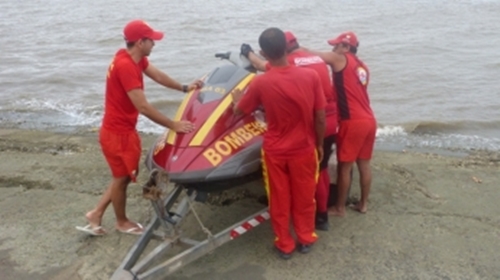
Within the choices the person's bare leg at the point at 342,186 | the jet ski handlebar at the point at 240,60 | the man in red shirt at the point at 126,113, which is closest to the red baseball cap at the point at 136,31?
the man in red shirt at the point at 126,113

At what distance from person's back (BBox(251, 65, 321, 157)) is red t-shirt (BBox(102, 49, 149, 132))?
36.3 inches

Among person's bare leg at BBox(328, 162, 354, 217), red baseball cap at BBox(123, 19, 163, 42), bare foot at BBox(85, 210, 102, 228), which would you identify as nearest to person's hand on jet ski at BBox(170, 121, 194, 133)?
red baseball cap at BBox(123, 19, 163, 42)

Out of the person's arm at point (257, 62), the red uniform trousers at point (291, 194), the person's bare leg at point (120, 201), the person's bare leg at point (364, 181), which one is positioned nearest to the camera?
the red uniform trousers at point (291, 194)

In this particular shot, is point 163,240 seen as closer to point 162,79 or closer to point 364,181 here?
point 162,79

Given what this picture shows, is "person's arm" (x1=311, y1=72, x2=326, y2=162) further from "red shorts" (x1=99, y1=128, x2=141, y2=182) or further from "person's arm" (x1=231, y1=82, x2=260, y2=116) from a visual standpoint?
"red shorts" (x1=99, y1=128, x2=141, y2=182)

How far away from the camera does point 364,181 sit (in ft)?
16.2

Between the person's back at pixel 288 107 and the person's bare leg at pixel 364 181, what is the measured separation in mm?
1069

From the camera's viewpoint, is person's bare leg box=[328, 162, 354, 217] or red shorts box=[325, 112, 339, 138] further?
person's bare leg box=[328, 162, 354, 217]

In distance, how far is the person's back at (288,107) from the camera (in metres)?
3.73

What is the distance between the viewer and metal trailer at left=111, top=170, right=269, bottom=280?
3730 mm

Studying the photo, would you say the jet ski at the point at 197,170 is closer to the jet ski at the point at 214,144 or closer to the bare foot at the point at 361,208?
the jet ski at the point at 214,144

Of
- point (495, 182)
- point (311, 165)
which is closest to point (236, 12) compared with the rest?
point (495, 182)

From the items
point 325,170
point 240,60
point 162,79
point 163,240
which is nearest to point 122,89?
point 162,79

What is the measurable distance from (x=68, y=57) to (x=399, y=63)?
9226 millimetres
